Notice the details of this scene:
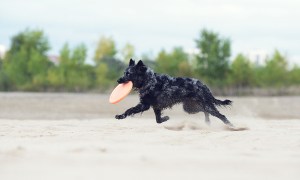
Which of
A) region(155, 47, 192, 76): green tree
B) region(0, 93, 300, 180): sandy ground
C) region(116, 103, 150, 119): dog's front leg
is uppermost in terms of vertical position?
region(155, 47, 192, 76): green tree

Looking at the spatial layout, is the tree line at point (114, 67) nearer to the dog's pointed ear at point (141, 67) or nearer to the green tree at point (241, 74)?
the green tree at point (241, 74)

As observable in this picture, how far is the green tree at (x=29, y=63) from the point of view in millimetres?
56472

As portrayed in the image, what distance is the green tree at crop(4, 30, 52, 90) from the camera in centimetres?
5647

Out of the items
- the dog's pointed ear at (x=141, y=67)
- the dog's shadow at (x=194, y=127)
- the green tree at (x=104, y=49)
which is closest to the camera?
the dog's pointed ear at (x=141, y=67)

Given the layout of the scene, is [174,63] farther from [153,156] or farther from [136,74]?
[153,156]

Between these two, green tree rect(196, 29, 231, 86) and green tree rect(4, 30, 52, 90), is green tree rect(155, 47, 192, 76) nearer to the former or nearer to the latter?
green tree rect(196, 29, 231, 86)

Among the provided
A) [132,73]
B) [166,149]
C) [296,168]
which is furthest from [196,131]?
[296,168]

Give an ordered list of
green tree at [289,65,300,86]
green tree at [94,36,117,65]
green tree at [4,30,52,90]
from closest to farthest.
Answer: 1. green tree at [289,65,300,86]
2. green tree at [4,30,52,90]
3. green tree at [94,36,117,65]

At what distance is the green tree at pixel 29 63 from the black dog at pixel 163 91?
149ft

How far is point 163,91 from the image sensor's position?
448 inches

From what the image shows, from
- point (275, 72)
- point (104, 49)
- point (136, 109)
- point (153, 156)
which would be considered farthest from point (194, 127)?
point (104, 49)

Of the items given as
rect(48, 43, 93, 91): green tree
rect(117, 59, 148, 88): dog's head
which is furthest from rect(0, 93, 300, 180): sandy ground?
rect(48, 43, 93, 91): green tree

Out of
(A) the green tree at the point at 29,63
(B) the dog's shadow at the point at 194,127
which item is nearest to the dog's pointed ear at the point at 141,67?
(B) the dog's shadow at the point at 194,127

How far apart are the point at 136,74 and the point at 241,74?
4288 cm
